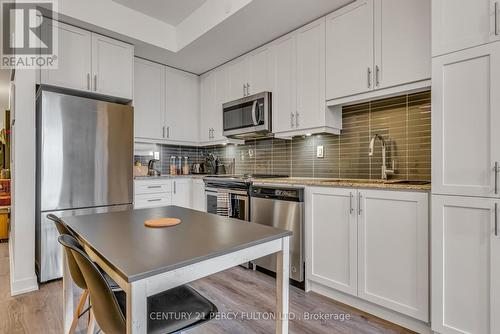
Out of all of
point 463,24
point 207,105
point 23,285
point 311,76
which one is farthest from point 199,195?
point 463,24

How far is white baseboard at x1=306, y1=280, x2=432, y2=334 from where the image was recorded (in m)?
1.78

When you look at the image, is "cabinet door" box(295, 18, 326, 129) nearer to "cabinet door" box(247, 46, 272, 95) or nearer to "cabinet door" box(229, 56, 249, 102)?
"cabinet door" box(247, 46, 272, 95)

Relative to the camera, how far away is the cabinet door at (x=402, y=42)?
1955 millimetres

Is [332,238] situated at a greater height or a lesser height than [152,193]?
lesser

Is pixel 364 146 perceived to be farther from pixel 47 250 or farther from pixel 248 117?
pixel 47 250

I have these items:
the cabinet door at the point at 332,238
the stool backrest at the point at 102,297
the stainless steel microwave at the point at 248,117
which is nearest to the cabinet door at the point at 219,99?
the stainless steel microwave at the point at 248,117

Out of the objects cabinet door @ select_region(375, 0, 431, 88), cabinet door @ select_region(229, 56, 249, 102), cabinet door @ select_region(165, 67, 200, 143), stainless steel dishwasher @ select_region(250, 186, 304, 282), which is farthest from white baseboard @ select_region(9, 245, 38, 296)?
cabinet door @ select_region(375, 0, 431, 88)

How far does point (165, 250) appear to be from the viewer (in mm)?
941

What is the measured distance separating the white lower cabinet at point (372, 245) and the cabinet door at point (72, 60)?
254 cm

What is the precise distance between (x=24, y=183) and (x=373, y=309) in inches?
121

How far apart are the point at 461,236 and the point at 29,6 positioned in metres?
3.81

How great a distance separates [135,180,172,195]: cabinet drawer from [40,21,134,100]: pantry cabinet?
102 centimetres

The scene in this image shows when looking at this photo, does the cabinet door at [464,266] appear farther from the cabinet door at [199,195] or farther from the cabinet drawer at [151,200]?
the cabinet drawer at [151,200]

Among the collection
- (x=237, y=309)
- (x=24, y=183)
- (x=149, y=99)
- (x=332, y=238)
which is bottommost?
(x=237, y=309)
